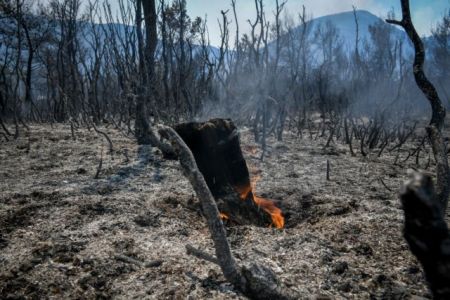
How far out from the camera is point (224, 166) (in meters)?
3.46

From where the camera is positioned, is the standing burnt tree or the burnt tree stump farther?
the burnt tree stump

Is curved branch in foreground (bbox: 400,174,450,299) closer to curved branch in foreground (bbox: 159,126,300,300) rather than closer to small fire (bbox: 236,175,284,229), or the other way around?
curved branch in foreground (bbox: 159,126,300,300)

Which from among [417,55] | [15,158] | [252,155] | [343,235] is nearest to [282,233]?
[343,235]

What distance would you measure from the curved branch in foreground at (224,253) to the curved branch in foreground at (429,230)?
3.33ft

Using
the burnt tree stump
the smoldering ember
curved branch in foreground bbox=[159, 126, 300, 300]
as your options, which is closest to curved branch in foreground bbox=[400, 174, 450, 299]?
the smoldering ember

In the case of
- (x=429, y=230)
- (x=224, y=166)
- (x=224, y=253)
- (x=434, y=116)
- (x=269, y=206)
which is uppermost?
(x=434, y=116)

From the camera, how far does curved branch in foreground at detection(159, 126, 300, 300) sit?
1791 millimetres

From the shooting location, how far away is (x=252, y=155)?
243 inches

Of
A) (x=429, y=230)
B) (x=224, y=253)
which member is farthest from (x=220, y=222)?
(x=429, y=230)

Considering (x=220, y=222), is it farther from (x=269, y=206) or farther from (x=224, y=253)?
(x=269, y=206)

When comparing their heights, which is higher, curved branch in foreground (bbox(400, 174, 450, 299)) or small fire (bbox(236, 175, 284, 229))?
curved branch in foreground (bbox(400, 174, 450, 299))

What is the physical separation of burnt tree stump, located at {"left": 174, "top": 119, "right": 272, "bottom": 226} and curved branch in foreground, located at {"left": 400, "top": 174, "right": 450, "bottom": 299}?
2.42 metres

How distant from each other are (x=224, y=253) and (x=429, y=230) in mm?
1137

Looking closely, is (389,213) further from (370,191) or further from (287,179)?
(287,179)
